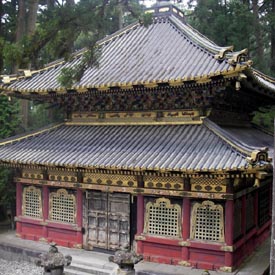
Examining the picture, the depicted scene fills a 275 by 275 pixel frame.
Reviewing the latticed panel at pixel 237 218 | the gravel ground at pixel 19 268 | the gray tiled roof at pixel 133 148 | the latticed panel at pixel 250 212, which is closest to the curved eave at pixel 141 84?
the gray tiled roof at pixel 133 148

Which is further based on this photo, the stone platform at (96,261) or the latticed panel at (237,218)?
the latticed panel at (237,218)

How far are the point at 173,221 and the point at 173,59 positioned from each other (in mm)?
4910

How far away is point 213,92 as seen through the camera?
1045 cm

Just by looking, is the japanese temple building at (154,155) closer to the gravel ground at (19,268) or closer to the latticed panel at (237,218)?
the latticed panel at (237,218)

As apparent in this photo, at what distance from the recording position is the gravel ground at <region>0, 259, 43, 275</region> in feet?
35.8

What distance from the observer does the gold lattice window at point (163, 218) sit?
34.4ft

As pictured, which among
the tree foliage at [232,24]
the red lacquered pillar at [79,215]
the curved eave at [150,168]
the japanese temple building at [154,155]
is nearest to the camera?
the curved eave at [150,168]

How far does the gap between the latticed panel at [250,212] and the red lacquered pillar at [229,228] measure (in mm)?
1583

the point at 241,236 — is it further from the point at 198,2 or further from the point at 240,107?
the point at 198,2

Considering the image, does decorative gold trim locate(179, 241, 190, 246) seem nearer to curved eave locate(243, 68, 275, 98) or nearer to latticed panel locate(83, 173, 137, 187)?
latticed panel locate(83, 173, 137, 187)

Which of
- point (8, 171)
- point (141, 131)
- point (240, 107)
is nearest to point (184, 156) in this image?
point (141, 131)

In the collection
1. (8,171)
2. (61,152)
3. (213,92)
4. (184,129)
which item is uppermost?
(213,92)

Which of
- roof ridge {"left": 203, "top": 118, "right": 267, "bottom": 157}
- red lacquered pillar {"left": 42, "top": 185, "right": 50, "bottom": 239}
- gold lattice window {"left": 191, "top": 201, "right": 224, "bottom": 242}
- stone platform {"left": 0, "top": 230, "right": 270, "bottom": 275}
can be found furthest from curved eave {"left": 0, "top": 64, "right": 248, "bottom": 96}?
stone platform {"left": 0, "top": 230, "right": 270, "bottom": 275}

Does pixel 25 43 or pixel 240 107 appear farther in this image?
pixel 240 107
